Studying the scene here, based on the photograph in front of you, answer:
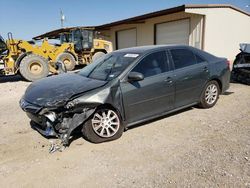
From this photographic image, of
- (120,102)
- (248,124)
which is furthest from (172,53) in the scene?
(248,124)

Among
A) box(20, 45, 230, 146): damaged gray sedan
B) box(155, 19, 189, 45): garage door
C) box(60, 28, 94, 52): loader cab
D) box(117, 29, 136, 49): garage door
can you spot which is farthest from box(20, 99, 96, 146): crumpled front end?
box(117, 29, 136, 49): garage door

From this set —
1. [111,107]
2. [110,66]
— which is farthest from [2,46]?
[111,107]

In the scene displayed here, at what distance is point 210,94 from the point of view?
5.63m

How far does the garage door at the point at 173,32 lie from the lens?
1441cm

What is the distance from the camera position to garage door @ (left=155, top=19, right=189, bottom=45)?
14.4 metres

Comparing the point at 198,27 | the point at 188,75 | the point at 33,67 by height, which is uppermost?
the point at 198,27

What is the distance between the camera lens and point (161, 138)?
4090 millimetres

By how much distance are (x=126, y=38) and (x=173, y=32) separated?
5.41 m

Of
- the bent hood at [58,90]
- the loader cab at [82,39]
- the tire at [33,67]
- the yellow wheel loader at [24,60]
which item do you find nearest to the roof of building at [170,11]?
the loader cab at [82,39]

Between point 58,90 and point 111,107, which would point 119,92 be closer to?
point 111,107

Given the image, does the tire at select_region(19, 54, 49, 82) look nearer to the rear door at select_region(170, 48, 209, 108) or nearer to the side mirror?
the rear door at select_region(170, 48, 209, 108)

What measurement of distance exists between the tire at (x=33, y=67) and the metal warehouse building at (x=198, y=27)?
24.8ft

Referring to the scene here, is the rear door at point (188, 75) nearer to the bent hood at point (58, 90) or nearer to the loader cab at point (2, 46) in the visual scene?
the bent hood at point (58, 90)

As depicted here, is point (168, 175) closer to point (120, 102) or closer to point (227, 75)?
point (120, 102)
